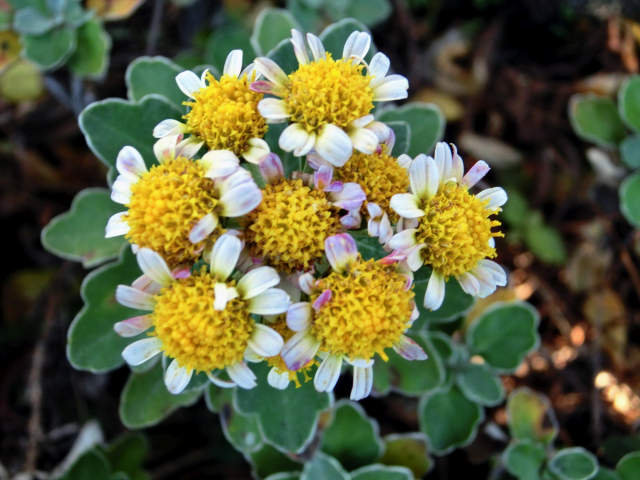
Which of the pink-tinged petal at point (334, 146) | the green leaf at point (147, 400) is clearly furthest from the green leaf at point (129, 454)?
the pink-tinged petal at point (334, 146)

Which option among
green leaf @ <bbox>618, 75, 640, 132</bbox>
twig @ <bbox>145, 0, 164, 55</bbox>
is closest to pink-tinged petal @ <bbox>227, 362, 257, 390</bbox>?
twig @ <bbox>145, 0, 164, 55</bbox>

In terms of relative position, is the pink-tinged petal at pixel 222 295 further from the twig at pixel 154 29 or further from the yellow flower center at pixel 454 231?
the twig at pixel 154 29

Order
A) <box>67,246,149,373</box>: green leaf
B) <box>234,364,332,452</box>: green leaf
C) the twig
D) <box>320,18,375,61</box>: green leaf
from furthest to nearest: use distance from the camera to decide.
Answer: the twig < <box>320,18,375,61</box>: green leaf < <box>67,246,149,373</box>: green leaf < <box>234,364,332,452</box>: green leaf

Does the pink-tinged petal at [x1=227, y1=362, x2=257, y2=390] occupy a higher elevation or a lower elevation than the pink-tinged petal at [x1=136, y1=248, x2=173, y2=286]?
lower

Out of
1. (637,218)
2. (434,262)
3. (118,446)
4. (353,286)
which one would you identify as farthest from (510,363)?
(118,446)

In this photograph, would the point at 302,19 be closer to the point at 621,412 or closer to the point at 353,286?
the point at 353,286

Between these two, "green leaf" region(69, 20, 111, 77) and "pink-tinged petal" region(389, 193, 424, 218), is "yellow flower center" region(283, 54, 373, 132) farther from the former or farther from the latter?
"green leaf" region(69, 20, 111, 77)

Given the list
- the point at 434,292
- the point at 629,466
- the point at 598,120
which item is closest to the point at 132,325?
the point at 434,292
